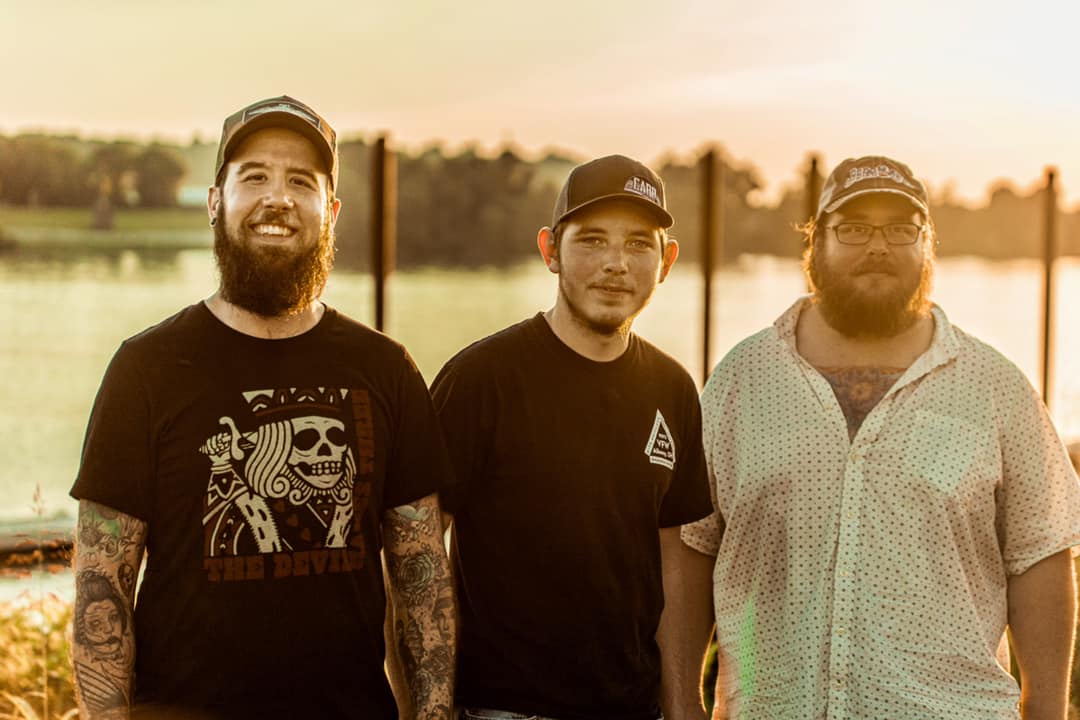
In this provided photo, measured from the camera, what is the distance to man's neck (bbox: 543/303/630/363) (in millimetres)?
3102

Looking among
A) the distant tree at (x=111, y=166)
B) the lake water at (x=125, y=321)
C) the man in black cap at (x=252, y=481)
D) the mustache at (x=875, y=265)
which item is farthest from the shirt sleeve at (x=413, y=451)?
the distant tree at (x=111, y=166)

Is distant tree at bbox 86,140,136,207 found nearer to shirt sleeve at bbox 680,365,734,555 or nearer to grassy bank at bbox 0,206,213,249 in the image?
grassy bank at bbox 0,206,213,249

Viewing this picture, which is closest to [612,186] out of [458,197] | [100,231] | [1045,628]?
[1045,628]

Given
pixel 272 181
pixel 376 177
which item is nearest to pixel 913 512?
pixel 272 181

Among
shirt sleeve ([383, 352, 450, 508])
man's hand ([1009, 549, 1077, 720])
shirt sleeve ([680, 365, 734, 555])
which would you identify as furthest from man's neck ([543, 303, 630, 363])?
man's hand ([1009, 549, 1077, 720])

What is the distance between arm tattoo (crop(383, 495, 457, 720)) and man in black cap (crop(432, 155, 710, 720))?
144mm

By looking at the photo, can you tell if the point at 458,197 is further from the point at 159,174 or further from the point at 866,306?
the point at 866,306

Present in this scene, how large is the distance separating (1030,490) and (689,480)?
0.97m

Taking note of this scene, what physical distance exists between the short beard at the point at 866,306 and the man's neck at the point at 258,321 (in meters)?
1.59

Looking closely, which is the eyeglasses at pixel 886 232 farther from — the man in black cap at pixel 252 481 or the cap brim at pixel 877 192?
the man in black cap at pixel 252 481

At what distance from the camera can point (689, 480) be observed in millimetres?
3289

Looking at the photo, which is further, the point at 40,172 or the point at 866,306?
the point at 40,172

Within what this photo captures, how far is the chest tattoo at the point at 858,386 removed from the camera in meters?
3.48

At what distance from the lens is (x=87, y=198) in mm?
24422
